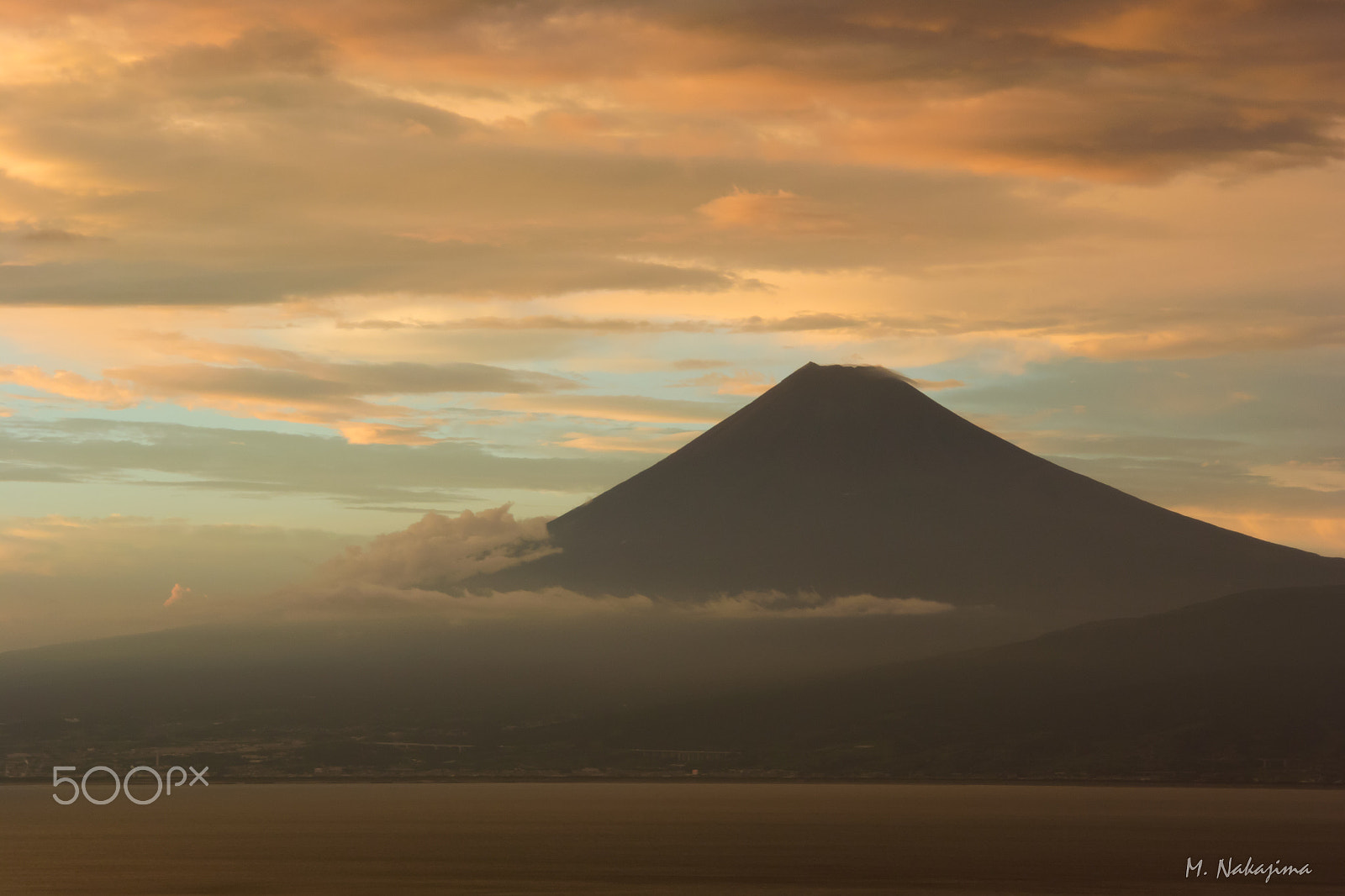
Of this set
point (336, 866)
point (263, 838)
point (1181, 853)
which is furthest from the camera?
point (263, 838)

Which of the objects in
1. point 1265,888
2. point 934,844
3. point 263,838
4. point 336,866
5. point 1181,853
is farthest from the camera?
point 263,838

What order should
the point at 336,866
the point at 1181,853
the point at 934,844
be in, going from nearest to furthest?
the point at 336,866 < the point at 1181,853 < the point at 934,844

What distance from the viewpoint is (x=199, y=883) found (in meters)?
128

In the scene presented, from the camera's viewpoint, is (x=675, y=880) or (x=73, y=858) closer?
(x=675, y=880)

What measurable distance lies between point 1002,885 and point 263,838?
110594 millimetres

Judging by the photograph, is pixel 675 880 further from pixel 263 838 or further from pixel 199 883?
pixel 263 838

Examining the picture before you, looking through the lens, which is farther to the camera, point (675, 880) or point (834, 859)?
point (834, 859)

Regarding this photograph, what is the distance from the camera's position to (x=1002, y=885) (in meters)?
121

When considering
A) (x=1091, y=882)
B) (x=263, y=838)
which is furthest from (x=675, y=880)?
(x=263, y=838)

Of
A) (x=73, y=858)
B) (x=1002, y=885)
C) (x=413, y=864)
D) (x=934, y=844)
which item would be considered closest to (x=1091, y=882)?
(x=1002, y=885)

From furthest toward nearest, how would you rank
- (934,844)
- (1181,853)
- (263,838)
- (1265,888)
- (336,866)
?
(263,838), (934,844), (1181,853), (336,866), (1265,888)

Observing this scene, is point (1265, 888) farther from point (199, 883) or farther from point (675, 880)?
point (199, 883)

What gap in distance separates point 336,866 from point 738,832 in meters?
69.3

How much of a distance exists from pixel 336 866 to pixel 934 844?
231 ft
